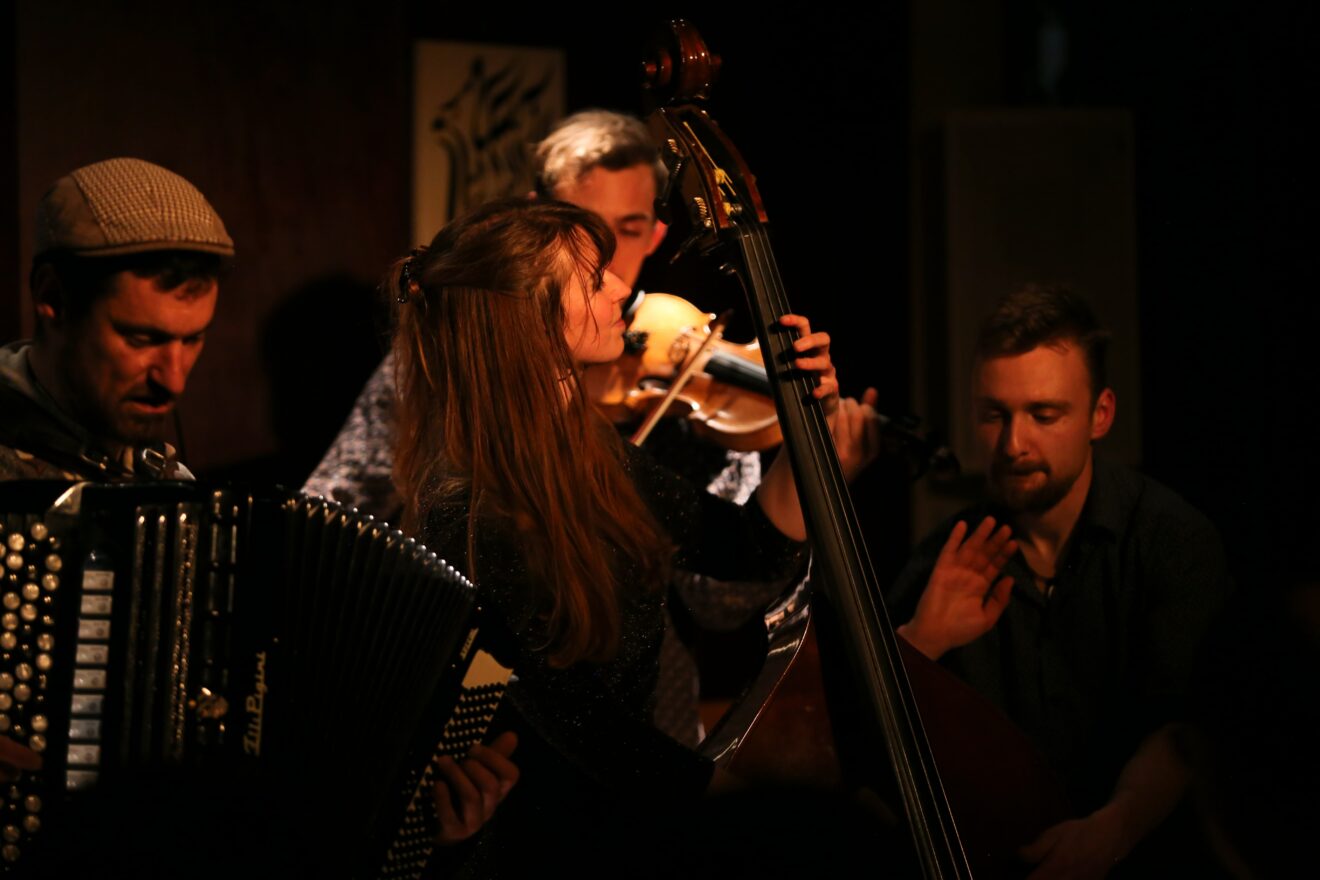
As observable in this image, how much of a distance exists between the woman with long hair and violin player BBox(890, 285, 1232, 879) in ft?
1.09

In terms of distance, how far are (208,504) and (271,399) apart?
140 cm

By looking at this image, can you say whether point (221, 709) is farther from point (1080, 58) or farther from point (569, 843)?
point (1080, 58)

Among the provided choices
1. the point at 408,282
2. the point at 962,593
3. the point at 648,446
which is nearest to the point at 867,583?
the point at 962,593

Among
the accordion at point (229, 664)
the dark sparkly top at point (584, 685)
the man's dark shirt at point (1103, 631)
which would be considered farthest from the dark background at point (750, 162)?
the accordion at point (229, 664)

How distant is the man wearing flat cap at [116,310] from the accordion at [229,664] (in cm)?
29

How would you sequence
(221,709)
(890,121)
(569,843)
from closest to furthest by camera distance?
(221,709) → (569,843) → (890,121)

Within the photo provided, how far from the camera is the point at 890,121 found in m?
3.28

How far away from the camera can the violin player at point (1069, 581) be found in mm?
1856

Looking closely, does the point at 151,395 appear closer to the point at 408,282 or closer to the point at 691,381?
the point at 408,282

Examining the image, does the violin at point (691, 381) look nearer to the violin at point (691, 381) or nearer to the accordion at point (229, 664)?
the violin at point (691, 381)

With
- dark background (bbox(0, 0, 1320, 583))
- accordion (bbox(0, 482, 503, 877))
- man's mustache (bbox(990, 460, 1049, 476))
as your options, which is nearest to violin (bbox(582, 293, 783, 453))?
dark background (bbox(0, 0, 1320, 583))

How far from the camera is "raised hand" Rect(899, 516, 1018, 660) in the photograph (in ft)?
6.06

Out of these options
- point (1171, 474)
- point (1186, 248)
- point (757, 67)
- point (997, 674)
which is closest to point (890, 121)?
point (757, 67)

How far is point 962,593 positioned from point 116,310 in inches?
46.2
